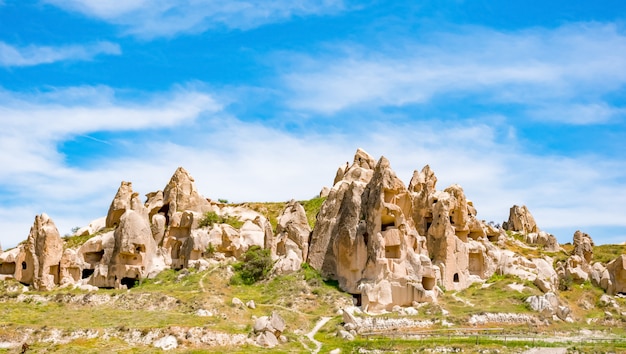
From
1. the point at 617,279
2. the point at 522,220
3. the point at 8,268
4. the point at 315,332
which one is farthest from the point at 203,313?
the point at 522,220

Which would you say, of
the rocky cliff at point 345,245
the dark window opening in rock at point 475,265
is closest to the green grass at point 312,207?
the rocky cliff at point 345,245

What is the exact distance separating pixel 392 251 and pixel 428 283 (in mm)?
4721

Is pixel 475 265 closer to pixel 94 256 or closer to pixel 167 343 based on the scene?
pixel 167 343

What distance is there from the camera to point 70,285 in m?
67.8

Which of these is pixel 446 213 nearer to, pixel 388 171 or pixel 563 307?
pixel 388 171

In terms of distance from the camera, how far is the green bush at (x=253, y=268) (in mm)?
69750

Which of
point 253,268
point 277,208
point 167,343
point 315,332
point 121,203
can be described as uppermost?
point 277,208

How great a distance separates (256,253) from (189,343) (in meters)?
22.6

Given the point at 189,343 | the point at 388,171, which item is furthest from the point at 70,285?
the point at 388,171

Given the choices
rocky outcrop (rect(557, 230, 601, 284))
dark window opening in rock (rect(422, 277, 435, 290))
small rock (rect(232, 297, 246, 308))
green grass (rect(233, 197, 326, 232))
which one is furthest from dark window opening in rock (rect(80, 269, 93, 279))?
rocky outcrop (rect(557, 230, 601, 284))

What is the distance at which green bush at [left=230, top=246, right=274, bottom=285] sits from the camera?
69.8 m

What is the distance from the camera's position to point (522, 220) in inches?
4407

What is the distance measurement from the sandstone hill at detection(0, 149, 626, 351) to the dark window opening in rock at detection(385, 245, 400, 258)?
0.34 ft

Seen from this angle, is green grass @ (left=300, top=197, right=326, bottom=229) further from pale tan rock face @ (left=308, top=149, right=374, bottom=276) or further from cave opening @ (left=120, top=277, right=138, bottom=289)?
cave opening @ (left=120, top=277, right=138, bottom=289)
